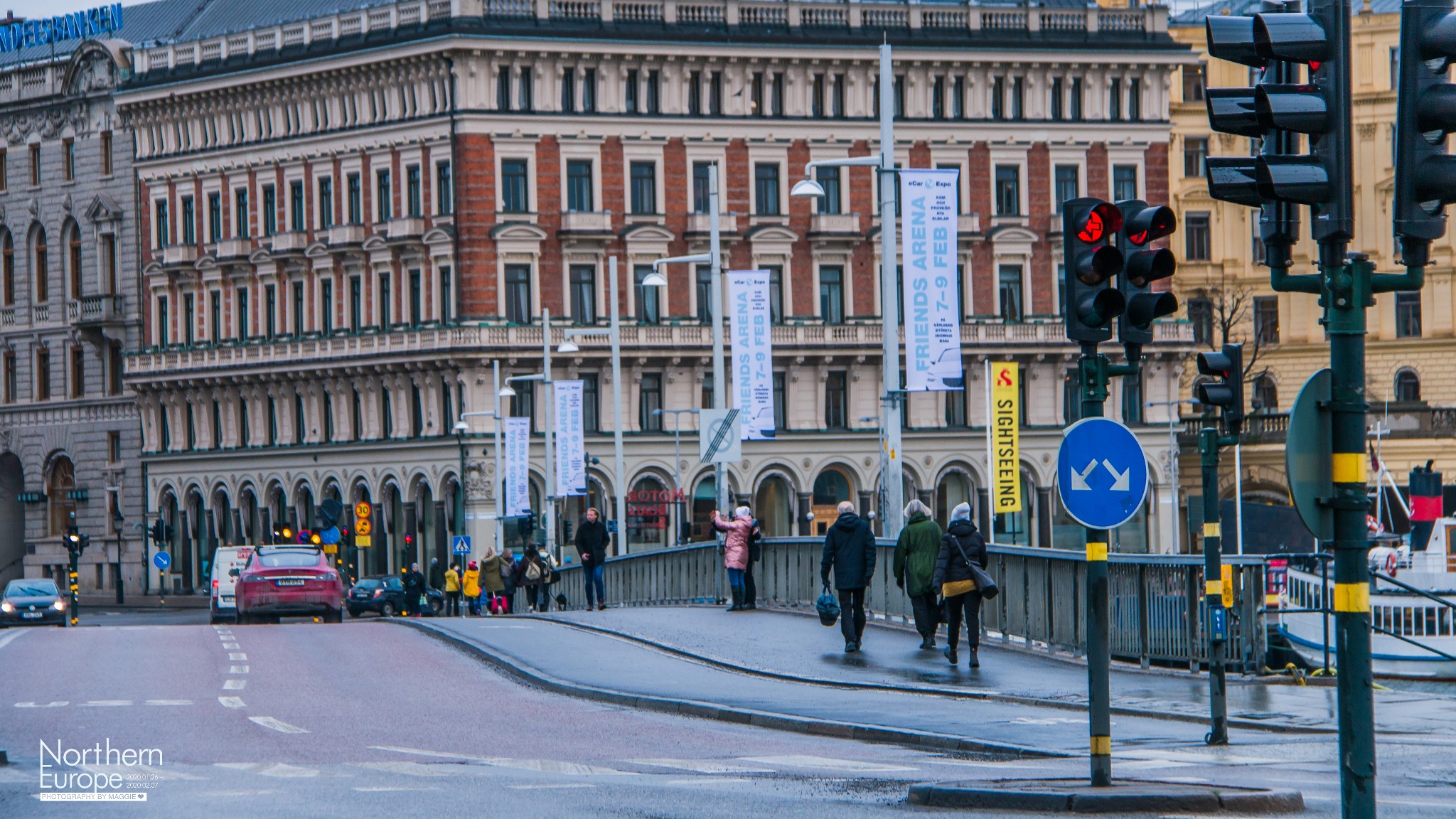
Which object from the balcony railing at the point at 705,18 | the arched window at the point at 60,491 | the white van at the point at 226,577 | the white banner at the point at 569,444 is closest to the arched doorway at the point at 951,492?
the balcony railing at the point at 705,18

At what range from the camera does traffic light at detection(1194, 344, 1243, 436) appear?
18328 millimetres

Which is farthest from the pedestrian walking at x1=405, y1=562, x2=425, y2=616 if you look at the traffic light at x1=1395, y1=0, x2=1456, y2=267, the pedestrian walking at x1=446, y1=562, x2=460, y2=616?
the traffic light at x1=1395, y1=0, x2=1456, y2=267

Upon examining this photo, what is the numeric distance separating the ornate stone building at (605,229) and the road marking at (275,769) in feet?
201

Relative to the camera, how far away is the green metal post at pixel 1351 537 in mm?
9602

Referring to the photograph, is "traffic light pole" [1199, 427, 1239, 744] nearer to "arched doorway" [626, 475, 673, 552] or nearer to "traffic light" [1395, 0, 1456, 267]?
"traffic light" [1395, 0, 1456, 267]

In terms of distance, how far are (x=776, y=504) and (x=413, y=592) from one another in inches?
652

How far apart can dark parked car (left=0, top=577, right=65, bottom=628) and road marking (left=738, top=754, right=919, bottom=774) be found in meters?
46.5

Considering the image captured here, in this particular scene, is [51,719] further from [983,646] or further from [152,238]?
[152,238]

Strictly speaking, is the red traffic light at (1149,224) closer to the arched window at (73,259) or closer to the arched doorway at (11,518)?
the arched window at (73,259)

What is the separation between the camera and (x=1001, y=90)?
85562 mm

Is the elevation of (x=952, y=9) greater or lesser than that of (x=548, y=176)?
greater

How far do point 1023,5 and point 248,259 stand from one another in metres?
31.0

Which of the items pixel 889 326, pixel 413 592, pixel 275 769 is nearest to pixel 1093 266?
pixel 275 769

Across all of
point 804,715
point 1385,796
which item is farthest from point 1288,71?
point 804,715
